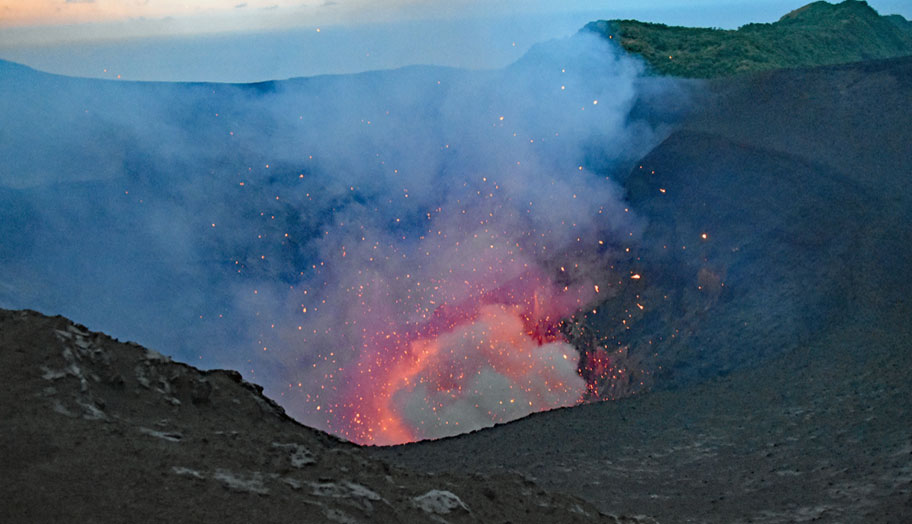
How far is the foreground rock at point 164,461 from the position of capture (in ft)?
14.8

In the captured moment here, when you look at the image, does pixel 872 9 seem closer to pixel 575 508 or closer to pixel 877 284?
pixel 877 284

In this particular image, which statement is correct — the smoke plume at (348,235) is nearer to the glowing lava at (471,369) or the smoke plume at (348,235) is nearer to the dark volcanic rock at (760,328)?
the glowing lava at (471,369)

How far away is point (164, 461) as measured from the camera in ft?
16.5

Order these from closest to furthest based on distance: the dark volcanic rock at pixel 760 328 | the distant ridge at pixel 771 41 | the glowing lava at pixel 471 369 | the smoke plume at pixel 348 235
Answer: the dark volcanic rock at pixel 760 328
the glowing lava at pixel 471 369
the smoke plume at pixel 348 235
the distant ridge at pixel 771 41

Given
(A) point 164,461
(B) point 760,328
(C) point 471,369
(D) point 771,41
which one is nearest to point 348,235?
(C) point 471,369

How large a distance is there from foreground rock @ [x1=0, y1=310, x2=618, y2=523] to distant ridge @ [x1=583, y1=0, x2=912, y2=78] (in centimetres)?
3223

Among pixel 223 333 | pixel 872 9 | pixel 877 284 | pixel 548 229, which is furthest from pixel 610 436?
pixel 872 9

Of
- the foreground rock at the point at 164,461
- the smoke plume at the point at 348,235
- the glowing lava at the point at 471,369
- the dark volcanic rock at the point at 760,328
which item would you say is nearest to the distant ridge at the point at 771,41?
the smoke plume at the point at 348,235

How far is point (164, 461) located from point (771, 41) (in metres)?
46.1

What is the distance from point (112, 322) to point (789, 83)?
25.5m

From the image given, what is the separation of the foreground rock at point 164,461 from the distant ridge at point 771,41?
32.2 m

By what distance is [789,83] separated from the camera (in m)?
23.8

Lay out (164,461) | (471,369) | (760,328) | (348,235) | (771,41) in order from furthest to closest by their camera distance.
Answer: (771,41) < (348,235) < (471,369) < (760,328) < (164,461)

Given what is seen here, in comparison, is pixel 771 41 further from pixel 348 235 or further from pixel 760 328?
pixel 760 328
